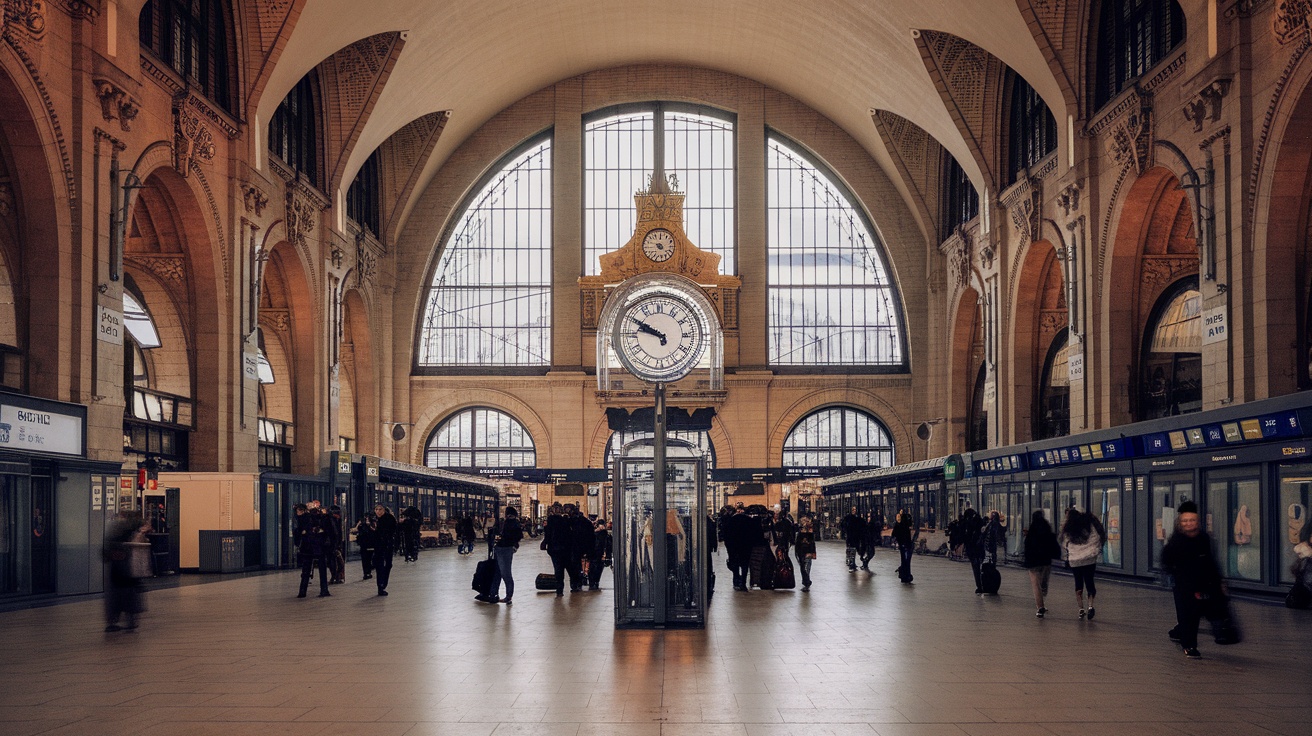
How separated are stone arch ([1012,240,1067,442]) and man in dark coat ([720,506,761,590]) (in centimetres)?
1729

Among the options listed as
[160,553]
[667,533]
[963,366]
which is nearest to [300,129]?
[160,553]

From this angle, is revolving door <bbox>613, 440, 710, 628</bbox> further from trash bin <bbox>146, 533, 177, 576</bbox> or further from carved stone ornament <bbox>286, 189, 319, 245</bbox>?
carved stone ornament <bbox>286, 189, 319, 245</bbox>

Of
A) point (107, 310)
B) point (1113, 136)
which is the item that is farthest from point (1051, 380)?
point (107, 310)

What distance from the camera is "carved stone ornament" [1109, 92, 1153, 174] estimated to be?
2598cm

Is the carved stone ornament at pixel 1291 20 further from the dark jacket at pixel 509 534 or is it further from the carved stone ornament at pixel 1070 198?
the dark jacket at pixel 509 534

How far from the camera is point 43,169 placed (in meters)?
20.3

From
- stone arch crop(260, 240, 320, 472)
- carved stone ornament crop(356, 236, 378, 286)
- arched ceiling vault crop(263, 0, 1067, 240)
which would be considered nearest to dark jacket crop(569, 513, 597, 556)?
arched ceiling vault crop(263, 0, 1067, 240)

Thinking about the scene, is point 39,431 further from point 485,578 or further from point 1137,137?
point 1137,137

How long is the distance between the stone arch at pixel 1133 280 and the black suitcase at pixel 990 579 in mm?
10043

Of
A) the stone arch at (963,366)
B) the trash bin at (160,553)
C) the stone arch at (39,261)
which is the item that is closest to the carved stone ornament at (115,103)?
the stone arch at (39,261)

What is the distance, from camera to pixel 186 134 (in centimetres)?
2605

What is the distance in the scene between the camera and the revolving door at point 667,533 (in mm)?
14781

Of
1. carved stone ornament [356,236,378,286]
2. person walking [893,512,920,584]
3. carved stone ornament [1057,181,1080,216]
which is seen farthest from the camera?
carved stone ornament [356,236,378,286]

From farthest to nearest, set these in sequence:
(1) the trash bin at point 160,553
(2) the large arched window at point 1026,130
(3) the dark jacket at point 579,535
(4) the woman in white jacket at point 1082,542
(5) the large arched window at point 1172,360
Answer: (2) the large arched window at point 1026,130, (5) the large arched window at point 1172,360, (1) the trash bin at point 160,553, (3) the dark jacket at point 579,535, (4) the woman in white jacket at point 1082,542
